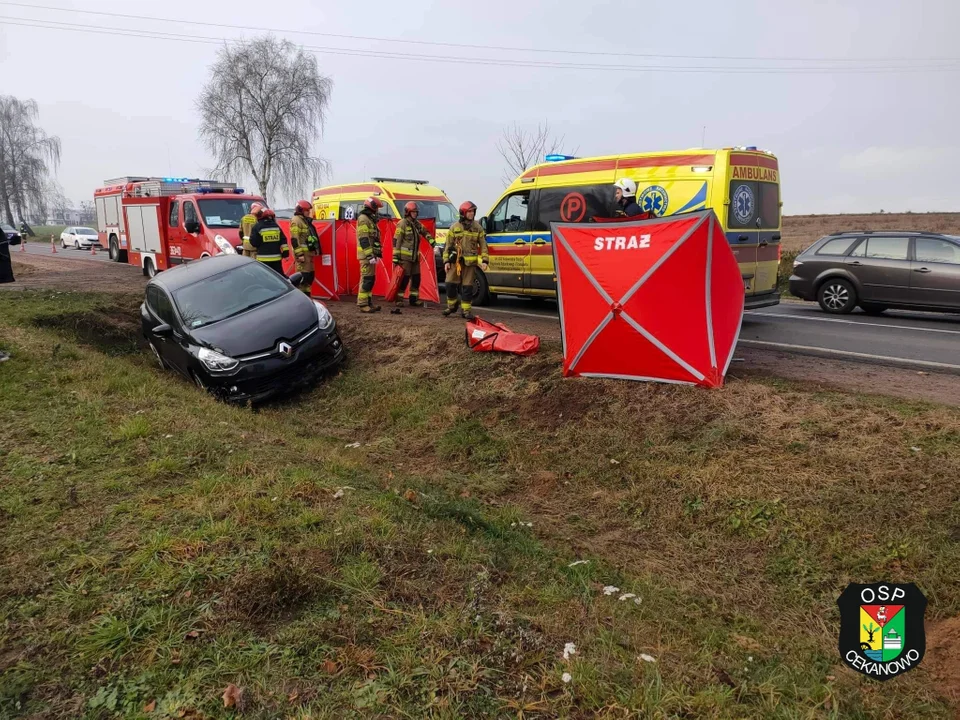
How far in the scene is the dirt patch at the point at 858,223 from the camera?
2764 cm

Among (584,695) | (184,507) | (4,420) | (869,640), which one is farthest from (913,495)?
(4,420)

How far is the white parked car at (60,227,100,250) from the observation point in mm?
34281

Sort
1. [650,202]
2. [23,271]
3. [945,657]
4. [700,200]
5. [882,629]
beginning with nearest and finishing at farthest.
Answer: [882,629]
[945,657]
[700,200]
[650,202]
[23,271]

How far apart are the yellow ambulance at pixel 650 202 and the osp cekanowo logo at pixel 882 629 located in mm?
5347

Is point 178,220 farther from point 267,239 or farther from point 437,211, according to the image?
point 437,211

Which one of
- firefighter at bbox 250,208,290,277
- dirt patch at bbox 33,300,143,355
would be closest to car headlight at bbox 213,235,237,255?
firefighter at bbox 250,208,290,277

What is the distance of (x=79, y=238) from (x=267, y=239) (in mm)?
30396

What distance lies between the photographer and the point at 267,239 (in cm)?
1052

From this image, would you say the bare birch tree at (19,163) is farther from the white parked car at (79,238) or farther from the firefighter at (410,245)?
the firefighter at (410,245)

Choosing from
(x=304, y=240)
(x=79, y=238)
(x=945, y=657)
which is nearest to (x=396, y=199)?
(x=304, y=240)

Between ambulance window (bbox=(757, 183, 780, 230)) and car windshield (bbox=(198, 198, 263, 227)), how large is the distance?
32.1ft

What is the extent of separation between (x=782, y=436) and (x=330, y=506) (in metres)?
3.35

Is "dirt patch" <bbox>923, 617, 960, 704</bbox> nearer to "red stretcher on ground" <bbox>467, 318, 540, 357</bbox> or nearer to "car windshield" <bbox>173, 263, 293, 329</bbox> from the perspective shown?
"red stretcher on ground" <bbox>467, 318, 540, 357</bbox>

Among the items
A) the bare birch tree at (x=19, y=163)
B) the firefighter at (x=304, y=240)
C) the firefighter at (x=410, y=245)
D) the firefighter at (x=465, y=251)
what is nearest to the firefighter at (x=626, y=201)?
the firefighter at (x=465, y=251)
